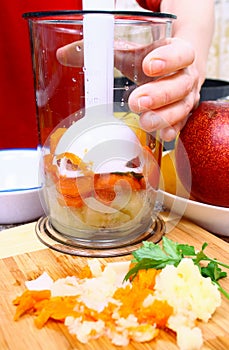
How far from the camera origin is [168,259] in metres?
0.67

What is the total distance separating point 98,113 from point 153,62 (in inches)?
4.9

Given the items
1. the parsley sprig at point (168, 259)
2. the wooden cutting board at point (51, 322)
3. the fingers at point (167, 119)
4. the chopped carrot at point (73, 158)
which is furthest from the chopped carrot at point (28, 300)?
the fingers at point (167, 119)

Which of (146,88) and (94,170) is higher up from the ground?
(146,88)

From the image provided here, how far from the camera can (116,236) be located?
82 cm

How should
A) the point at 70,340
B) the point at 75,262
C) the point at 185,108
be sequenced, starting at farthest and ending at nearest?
1. the point at 185,108
2. the point at 75,262
3. the point at 70,340

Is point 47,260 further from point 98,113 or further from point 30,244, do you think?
point 98,113

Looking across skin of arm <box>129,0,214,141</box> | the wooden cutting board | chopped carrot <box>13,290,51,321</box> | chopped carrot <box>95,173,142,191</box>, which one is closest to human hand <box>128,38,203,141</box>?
skin of arm <box>129,0,214,141</box>

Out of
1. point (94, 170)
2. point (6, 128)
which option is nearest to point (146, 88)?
point (94, 170)

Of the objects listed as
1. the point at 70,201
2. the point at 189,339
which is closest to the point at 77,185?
the point at 70,201

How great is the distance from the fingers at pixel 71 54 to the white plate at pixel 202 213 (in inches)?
12.0

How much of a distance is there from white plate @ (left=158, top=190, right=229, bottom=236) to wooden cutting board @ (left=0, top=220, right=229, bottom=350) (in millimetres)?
36

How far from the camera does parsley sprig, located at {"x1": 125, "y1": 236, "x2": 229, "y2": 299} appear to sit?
67cm

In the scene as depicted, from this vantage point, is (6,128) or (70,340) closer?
(70,340)

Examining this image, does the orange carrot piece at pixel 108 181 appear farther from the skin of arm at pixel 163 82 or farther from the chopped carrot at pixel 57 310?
the chopped carrot at pixel 57 310
